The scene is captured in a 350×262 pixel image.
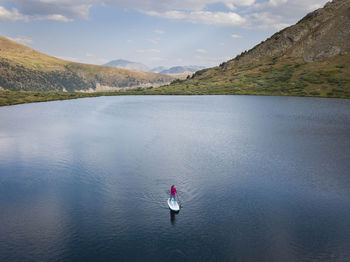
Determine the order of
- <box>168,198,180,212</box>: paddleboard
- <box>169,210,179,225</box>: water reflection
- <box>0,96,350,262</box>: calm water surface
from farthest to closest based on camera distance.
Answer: <box>168,198,180,212</box>: paddleboard → <box>169,210,179,225</box>: water reflection → <box>0,96,350,262</box>: calm water surface

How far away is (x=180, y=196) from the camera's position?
120 feet

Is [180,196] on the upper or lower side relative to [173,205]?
lower

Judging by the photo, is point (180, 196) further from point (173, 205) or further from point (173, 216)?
point (173, 216)

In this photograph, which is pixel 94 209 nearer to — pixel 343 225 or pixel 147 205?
pixel 147 205

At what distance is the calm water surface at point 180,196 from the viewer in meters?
25.9

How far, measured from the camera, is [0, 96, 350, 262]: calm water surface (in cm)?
2589

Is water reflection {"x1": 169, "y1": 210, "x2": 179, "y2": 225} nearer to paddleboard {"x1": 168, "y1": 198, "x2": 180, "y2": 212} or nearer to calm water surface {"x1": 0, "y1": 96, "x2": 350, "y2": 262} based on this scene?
calm water surface {"x1": 0, "y1": 96, "x2": 350, "y2": 262}

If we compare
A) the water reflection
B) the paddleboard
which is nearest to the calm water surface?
the water reflection

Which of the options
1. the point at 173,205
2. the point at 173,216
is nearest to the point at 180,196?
the point at 173,205

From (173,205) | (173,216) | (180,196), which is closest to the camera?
(173,216)

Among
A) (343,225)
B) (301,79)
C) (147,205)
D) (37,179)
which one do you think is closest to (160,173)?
(147,205)

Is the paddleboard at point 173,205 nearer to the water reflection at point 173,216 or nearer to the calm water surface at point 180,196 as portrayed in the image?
the water reflection at point 173,216

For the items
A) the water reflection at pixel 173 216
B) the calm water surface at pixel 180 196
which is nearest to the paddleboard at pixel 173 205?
the water reflection at pixel 173 216

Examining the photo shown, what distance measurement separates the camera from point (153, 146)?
2436 inches
